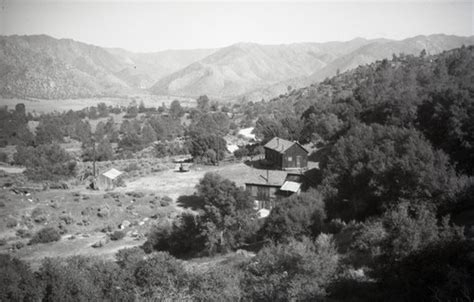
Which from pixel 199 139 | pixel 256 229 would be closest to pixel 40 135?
pixel 199 139

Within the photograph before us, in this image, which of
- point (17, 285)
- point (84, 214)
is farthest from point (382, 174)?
point (84, 214)

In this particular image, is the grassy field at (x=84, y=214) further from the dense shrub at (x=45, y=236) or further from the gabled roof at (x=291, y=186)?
the gabled roof at (x=291, y=186)

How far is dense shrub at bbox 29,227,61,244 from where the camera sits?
1470 inches

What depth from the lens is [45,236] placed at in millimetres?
37594

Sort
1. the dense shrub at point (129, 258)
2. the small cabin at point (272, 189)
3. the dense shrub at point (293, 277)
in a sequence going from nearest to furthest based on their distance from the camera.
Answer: the dense shrub at point (293, 277), the dense shrub at point (129, 258), the small cabin at point (272, 189)

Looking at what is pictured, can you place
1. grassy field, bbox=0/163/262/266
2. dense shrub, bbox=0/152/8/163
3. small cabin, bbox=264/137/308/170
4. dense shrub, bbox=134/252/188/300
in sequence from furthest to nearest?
dense shrub, bbox=0/152/8/163 → small cabin, bbox=264/137/308/170 → grassy field, bbox=0/163/262/266 → dense shrub, bbox=134/252/188/300

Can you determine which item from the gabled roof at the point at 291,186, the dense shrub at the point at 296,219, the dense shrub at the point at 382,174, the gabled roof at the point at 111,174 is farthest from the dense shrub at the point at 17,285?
the gabled roof at the point at 111,174

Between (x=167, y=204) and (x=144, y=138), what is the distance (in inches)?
2304

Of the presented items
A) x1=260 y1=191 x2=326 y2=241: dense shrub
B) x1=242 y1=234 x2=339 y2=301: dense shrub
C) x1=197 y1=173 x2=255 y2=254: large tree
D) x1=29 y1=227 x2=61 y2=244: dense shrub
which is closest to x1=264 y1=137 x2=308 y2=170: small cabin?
x1=197 y1=173 x2=255 y2=254: large tree

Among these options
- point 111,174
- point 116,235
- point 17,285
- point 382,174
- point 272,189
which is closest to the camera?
point 17,285

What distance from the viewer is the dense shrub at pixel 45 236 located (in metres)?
37.3

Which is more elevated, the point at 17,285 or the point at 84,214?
the point at 17,285

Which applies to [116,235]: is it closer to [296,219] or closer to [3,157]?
[296,219]

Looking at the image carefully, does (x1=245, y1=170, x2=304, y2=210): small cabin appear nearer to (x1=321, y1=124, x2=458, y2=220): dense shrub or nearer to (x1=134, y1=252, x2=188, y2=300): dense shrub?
(x1=321, y1=124, x2=458, y2=220): dense shrub
